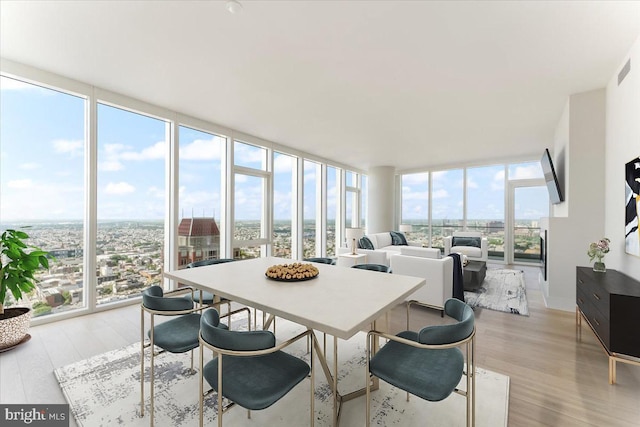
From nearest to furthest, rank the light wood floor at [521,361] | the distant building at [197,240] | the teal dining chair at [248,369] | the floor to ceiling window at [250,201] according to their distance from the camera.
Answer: the teal dining chair at [248,369], the light wood floor at [521,361], the distant building at [197,240], the floor to ceiling window at [250,201]

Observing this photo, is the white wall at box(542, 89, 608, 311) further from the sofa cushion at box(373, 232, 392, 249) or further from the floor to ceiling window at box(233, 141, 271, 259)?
the floor to ceiling window at box(233, 141, 271, 259)

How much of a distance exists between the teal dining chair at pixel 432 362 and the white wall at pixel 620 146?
238 centimetres

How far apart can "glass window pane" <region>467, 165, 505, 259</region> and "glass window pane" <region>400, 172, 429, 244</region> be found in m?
1.23

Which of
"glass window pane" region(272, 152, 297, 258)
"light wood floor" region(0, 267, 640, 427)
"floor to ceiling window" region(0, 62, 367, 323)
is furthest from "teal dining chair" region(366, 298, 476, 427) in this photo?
"glass window pane" region(272, 152, 297, 258)

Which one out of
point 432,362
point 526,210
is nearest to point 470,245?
point 526,210

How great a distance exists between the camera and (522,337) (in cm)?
284

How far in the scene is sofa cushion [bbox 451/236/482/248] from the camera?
6.86m

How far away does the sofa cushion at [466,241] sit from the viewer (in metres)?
6.86

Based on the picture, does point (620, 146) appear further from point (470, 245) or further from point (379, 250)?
point (470, 245)

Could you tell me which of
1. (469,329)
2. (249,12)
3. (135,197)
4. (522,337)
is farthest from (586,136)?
(135,197)

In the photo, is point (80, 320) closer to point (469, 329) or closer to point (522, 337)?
A: point (469, 329)

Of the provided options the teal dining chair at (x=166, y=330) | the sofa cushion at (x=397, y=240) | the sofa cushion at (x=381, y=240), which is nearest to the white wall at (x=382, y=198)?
the sofa cushion at (x=397, y=240)

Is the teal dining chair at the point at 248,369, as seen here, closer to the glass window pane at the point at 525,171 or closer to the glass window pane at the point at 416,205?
the glass window pane at the point at 416,205

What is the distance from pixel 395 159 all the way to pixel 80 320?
23.7 ft
